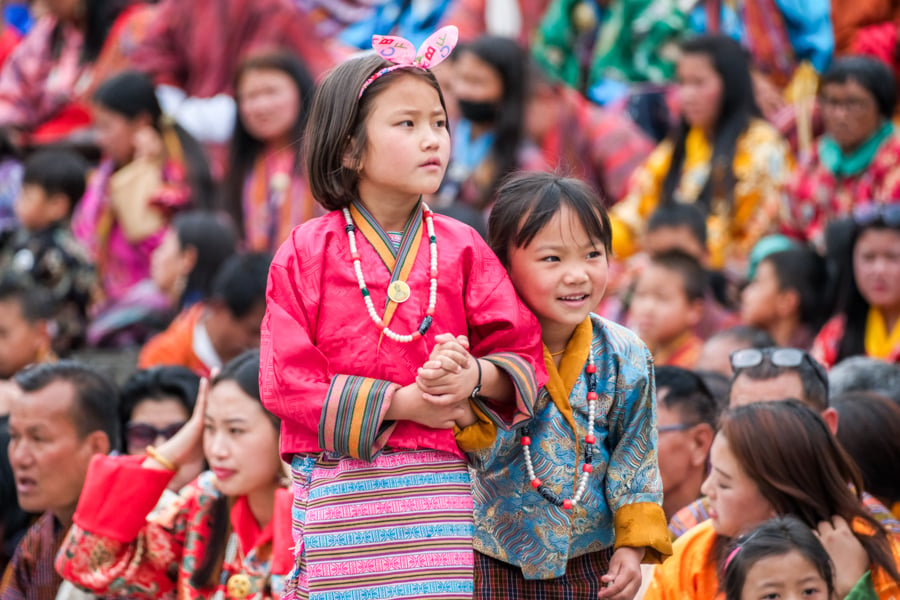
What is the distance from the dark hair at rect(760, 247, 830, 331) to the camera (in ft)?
21.4

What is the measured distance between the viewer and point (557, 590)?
327cm

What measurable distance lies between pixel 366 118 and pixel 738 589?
1483mm

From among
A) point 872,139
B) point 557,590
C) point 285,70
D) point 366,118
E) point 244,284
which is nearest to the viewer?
point 366,118

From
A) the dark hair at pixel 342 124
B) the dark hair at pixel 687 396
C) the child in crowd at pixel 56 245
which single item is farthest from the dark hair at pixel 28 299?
the dark hair at pixel 342 124

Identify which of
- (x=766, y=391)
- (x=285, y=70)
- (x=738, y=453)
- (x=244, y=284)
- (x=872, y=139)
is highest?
(x=285, y=70)

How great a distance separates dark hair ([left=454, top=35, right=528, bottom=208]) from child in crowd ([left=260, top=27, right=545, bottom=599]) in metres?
4.59

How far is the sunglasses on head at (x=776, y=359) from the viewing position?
4.45 m

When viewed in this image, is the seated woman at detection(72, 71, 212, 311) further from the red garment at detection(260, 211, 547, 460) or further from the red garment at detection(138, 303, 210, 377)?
the red garment at detection(260, 211, 547, 460)

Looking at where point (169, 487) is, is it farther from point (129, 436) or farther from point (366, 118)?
point (366, 118)

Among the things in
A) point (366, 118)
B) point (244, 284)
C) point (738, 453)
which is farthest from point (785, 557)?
point (244, 284)

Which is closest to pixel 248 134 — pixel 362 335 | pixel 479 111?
pixel 479 111

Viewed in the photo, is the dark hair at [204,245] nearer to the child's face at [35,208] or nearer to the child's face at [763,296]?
the child's face at [35,208]

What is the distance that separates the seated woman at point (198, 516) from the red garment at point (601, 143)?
419cm

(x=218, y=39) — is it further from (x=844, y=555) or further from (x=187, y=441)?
(x=844, y=555)
